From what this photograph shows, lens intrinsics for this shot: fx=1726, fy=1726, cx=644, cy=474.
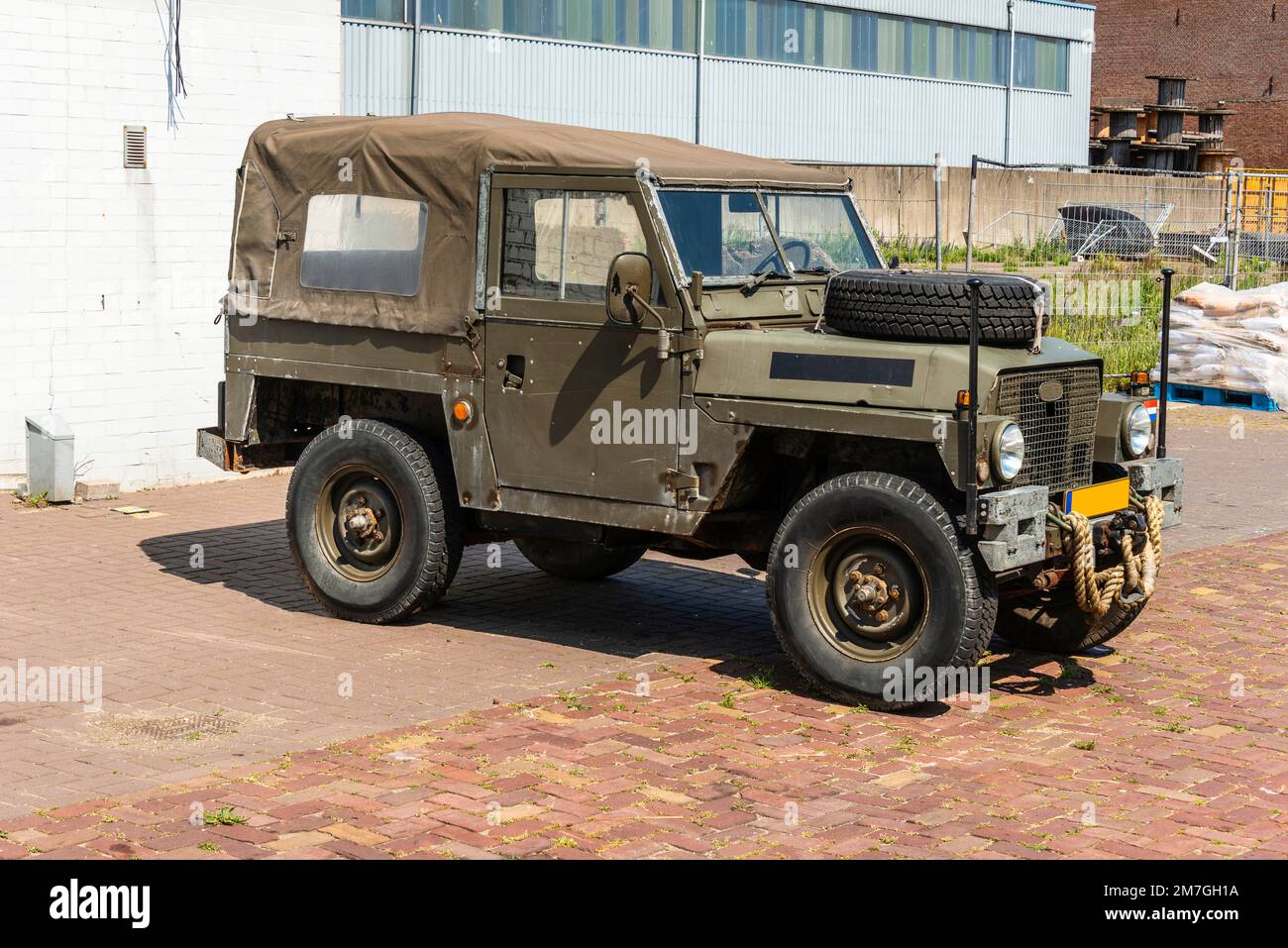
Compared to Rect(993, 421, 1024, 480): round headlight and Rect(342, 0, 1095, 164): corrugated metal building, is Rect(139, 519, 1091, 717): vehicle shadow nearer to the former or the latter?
Rect(993, 421, 1024, 480): round headlight

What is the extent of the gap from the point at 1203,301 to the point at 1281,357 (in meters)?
1.04

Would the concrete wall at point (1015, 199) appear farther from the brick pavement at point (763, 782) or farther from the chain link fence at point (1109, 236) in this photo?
the brick pavement at point (763, 782)

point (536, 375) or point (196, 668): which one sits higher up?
point (536, 375)

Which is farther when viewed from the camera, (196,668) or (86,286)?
(86,286)

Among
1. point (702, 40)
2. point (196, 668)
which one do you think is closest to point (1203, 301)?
point (196, 668)

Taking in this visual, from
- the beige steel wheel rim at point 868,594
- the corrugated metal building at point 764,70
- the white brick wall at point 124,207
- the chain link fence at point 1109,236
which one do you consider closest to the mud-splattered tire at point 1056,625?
the beige steel wheel rim at point 868,594

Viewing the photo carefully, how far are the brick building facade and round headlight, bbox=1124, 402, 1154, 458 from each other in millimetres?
48432

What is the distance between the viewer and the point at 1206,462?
50.1 ft

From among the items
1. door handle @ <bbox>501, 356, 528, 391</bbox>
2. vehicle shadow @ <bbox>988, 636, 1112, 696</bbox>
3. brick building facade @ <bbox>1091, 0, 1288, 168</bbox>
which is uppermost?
brick building facade @ <bbox>1091, 0, 1288, 168</bbox>

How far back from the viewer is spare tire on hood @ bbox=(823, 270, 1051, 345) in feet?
24.4

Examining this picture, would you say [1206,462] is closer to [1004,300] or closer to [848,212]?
[848,212]

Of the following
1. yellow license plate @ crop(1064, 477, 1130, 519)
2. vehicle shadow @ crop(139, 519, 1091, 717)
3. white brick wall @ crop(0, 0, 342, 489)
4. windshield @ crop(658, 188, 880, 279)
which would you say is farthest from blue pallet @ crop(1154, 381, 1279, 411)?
yellow license plate @ crop(1064, 477, 1130, 519)

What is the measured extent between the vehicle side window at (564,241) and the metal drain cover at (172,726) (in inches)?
102

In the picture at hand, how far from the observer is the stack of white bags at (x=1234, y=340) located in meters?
18.6
